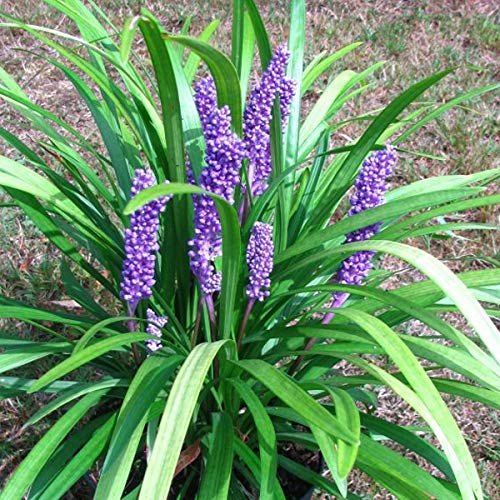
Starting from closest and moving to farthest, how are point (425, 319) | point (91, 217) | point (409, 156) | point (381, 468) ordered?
point (425, 319)
point (381, 468)
point (91, 217)
point (409, 156)

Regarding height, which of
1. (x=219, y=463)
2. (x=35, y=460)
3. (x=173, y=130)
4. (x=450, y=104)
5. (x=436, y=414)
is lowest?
(x=35, y=460)

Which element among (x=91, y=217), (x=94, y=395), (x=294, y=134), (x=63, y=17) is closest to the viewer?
(x=94, y=395)

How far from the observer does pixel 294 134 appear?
1.84 meters

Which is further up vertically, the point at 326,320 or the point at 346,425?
the point at 326,320

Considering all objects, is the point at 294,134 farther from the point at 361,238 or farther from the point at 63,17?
the point at 63,17

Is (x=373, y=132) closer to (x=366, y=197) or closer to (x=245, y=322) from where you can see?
(x=366, y=197)

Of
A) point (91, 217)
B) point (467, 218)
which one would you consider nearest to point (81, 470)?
point (91, 217)

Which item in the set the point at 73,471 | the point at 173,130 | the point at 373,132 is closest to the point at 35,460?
the point at 73,471

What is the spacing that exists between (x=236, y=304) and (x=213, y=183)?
39 centimetres

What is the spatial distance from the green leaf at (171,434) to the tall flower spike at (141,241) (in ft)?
0.71

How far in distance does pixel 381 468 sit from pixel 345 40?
2882 mm

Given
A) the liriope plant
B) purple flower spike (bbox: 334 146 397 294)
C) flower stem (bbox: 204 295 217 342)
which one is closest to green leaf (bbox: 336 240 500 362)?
the liriope plant

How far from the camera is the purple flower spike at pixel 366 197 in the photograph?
141 cm

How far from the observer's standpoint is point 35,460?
1.41 m
